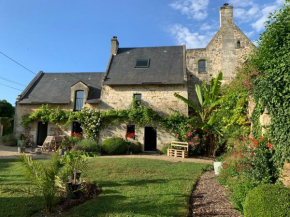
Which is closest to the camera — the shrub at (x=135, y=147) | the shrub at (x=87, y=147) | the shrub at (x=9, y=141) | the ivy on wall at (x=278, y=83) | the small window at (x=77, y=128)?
the ivy on wall at (x=278, y=83)

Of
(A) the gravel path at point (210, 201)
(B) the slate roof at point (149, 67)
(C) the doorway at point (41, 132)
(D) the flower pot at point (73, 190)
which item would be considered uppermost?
(B) the slate roof at point (149, 67)

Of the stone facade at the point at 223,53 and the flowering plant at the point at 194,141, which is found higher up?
the stone facade at the point at 223,53

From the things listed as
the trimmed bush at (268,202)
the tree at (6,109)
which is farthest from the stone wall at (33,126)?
the trimmed bush at (268,202)

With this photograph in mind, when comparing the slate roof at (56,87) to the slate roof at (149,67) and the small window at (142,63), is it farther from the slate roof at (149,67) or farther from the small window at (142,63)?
the small window at (142,63)

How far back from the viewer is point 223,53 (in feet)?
62.7

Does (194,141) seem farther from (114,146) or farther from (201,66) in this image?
(201,66)

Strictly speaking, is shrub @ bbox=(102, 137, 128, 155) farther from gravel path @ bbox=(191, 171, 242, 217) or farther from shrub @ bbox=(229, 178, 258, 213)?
shrub @ bbox=(229, 178, 258, 213)

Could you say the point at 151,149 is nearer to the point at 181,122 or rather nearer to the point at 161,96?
the point at 181,122

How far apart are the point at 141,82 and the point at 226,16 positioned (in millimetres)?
11575

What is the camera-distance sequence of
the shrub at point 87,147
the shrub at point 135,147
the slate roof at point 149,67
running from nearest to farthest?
the shrub at point 87,147 < the shrub at point 135,147 < the slate roof at point 149,67

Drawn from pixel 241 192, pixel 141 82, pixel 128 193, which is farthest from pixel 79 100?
pixel 241 192

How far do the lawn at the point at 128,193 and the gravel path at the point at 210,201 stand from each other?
0.24m

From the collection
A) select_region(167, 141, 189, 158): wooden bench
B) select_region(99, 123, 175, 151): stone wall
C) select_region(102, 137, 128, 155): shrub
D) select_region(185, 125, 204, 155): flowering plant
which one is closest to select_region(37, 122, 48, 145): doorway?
select_region(99, 123, 175, 151): stone wall

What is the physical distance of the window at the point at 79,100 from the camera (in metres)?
16.6
